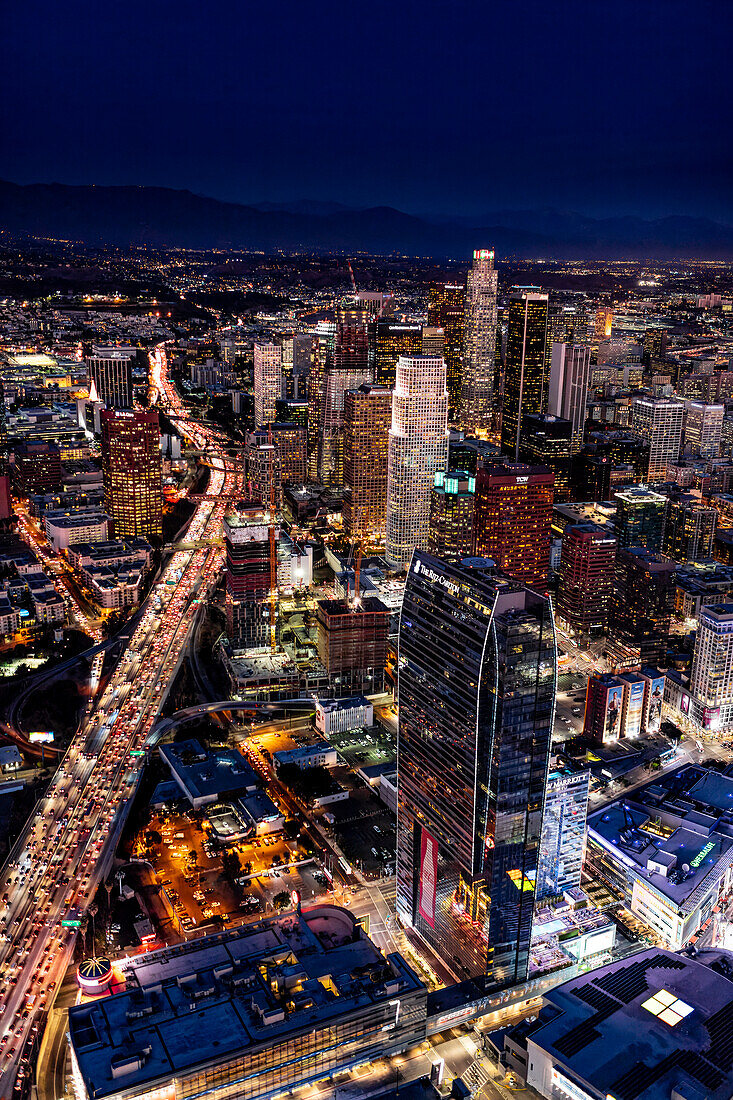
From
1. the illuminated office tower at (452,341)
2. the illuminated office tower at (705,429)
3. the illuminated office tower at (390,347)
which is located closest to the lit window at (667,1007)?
the illuminated office tower at (390,347)

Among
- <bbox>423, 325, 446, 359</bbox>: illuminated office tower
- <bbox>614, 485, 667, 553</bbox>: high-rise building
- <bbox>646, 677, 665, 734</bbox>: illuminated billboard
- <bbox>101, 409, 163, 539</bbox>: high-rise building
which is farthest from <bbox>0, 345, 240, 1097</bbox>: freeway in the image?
<bbox>423, 325, 446, 359</bbox>: illuminated office tower

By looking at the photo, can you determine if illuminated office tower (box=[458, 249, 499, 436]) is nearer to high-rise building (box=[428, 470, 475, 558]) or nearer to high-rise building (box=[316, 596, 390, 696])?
high-rise building (box=[428, 470, 475, 558])

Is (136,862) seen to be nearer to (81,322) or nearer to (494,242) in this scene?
(81,322)

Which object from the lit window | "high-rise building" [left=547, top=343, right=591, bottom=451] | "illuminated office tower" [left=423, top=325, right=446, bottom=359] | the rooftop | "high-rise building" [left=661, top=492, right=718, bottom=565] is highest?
"illuminated office tower" [left=423, top=325, right=446, bottom=359]

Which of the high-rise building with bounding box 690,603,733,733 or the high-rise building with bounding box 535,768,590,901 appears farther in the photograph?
the high-rise building with bounding box 690,603,733,733

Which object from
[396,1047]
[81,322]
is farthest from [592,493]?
[81,322]

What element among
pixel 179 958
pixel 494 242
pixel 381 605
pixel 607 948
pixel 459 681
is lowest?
pixel 607 948

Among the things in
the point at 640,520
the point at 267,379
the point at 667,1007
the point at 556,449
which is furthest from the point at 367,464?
the point at 667,1007
